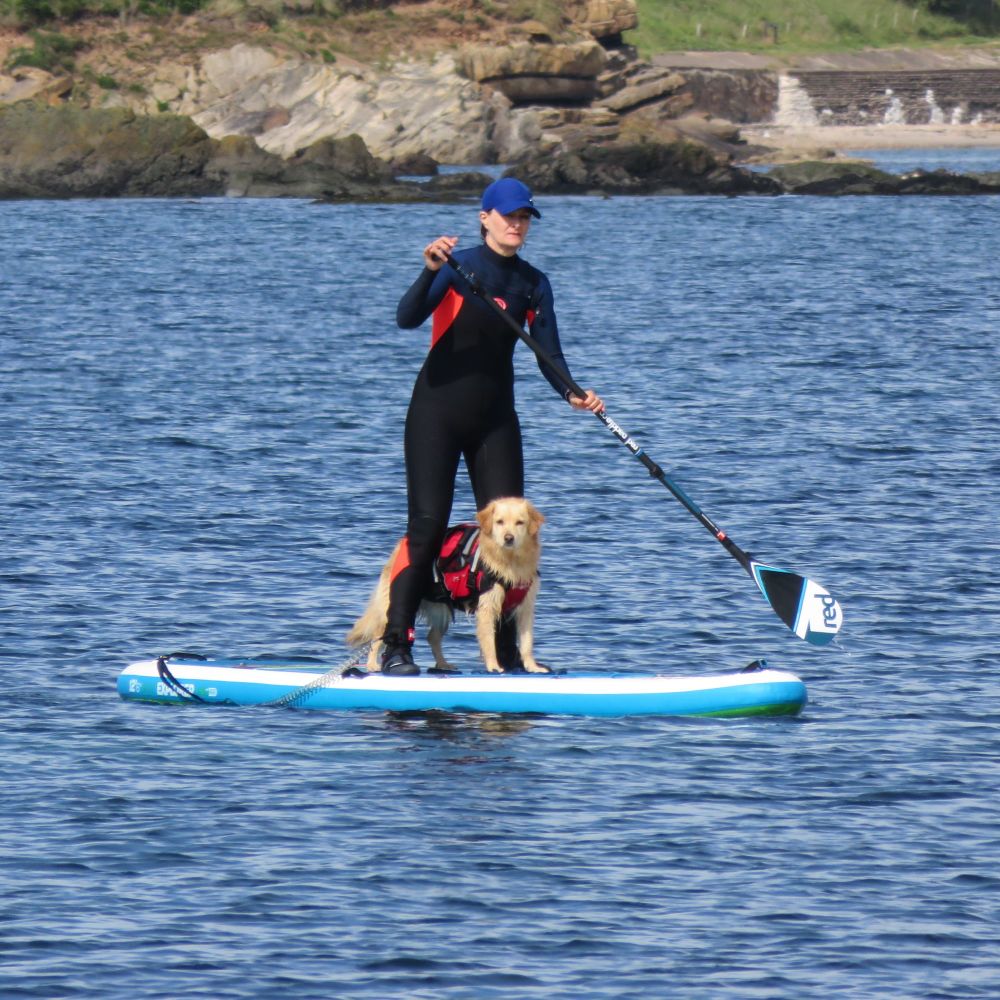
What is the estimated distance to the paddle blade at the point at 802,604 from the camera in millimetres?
11344

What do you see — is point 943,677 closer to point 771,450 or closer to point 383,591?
point 383,591

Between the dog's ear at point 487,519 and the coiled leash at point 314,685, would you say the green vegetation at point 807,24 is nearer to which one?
the coiled leash at point 314,685

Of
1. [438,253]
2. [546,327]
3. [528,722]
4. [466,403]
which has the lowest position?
[528,722]

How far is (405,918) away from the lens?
319 inches

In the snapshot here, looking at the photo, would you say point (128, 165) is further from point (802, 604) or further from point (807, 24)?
point (807, 24)

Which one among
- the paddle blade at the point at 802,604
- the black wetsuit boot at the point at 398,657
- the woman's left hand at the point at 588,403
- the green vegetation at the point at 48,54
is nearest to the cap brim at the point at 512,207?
the woman's left hand at the point at 588,403

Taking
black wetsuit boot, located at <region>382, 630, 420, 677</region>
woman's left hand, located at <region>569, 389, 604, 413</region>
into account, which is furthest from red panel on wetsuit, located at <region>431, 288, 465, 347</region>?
black wetsuit boot, located at <region>382, 630, 420, 677</region>

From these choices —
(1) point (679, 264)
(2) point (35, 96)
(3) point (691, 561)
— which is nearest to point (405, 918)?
(3) point (691, 561)

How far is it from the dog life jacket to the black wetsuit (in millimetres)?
86

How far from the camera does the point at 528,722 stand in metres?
11.1

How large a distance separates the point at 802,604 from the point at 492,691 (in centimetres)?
191

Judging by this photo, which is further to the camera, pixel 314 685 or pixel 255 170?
pixel 255 170

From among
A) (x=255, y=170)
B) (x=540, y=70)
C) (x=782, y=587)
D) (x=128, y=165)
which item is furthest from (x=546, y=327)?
(x=540, y=70)

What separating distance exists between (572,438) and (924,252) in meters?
34.0
